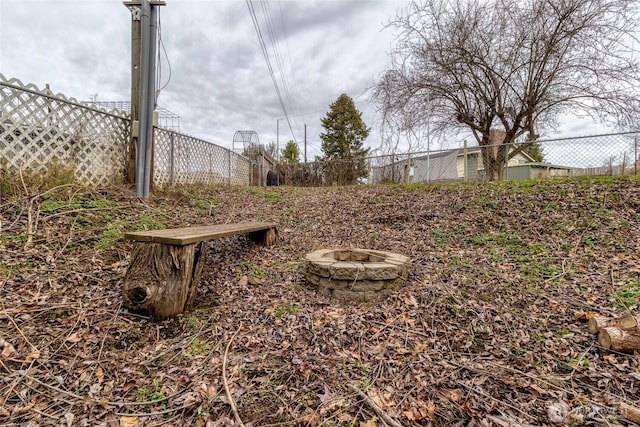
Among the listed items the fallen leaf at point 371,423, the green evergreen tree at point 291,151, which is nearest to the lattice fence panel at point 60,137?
the fallen leaf at point 371,423

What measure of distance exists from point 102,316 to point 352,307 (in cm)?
175

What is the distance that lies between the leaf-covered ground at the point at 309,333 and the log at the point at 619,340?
48 mm

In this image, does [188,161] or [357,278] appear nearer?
[357,278]

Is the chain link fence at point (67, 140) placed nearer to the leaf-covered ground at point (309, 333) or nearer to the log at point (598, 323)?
the leaf-covered ground at point (309, 333)

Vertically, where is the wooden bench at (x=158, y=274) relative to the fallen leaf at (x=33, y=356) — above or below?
above

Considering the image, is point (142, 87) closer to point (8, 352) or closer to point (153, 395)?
point (8, 352)

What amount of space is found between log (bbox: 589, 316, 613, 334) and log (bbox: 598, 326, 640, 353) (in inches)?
2.7

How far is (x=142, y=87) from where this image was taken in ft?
13.2

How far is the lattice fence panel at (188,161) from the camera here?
16.6 feet

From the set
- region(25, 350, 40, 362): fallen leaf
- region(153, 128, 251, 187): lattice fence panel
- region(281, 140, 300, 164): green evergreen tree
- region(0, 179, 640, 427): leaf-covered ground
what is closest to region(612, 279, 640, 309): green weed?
region(0, 179, 640, 427): leaf-covered ground

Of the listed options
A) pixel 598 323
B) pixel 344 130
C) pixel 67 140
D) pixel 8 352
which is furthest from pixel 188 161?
pixel 344 130

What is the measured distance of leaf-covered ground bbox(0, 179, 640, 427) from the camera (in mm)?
1369

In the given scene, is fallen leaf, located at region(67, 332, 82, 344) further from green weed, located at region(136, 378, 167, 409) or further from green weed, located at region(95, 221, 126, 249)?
green weed, located at region(95, 221, 126, 249)

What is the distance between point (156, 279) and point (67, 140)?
3026mm
